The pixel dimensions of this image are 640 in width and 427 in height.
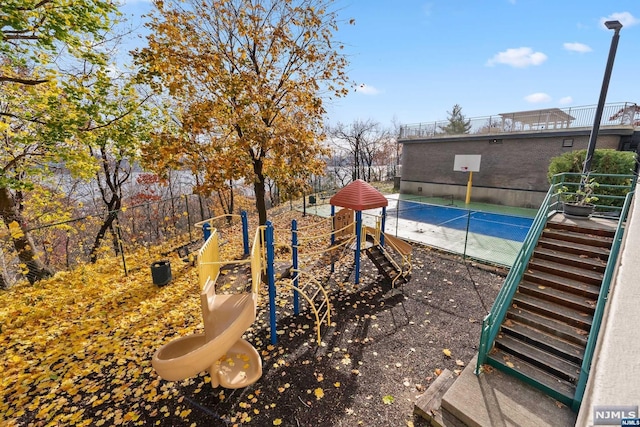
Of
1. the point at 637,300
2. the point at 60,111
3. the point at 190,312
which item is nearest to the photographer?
the point at 637,300

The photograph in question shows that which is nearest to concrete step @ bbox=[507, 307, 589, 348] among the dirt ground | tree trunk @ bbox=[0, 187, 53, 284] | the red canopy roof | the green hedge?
the dirt ground

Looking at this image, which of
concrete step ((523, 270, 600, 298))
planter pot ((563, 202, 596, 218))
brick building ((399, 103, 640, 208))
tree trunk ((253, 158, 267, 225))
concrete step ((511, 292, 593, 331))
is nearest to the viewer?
concrete step ((511, 292, 593, 331))

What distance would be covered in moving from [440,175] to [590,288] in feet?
65.4

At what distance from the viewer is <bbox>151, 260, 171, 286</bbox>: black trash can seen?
756 centimetres

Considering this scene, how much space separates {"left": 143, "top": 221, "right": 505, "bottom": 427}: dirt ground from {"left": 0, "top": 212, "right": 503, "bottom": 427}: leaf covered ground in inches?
0.7

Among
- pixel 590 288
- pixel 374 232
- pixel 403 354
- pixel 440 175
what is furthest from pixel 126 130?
pixel 440 175

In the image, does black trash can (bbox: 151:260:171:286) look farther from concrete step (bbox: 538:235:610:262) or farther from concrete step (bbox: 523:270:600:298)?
concrete step (bbox: 538:235:610:262)

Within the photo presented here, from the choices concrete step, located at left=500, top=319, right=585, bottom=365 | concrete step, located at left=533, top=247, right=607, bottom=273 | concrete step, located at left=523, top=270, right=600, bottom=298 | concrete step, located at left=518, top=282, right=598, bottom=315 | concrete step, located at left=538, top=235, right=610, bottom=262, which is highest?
concrete step, located at left=538, top=235, right=610, bottom=262

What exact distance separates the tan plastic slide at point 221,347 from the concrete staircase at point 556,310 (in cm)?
407

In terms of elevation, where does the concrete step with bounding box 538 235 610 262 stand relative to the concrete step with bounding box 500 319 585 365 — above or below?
above

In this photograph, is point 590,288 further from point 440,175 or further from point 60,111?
point 440,175

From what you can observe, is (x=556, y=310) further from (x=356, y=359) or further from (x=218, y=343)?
(x=218, y=343)

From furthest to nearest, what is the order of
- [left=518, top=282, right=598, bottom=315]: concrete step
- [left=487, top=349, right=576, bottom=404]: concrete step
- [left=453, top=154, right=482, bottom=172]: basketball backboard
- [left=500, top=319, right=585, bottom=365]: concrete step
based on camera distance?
[left=453, top=154, right=482, bottom=172]: basketball backboard
[left=518, top=282, right=598, bottom=315]: concrete step
[left=500, top=319, right=585, bottom=365]: concrete step
[left=487, top=349, right=576, bottom=404]: concrete step

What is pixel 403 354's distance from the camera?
5.06m
